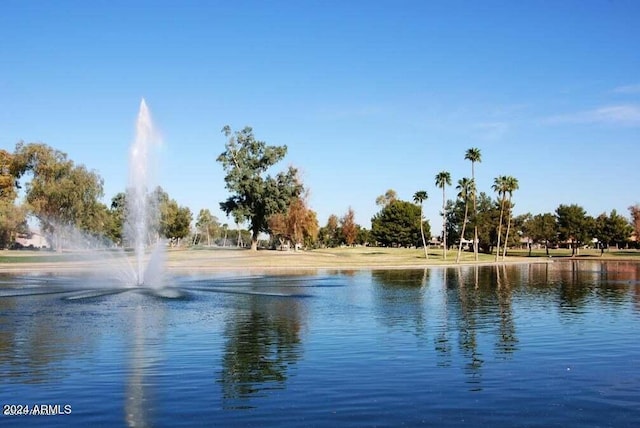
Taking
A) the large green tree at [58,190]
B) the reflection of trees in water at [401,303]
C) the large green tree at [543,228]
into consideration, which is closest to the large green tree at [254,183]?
the large green tree at [58,190]

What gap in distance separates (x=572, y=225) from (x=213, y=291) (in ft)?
418

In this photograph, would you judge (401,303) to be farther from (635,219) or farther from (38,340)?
(635,219)

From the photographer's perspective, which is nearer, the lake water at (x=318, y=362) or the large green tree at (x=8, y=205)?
the lake water at (x=318, y=362)

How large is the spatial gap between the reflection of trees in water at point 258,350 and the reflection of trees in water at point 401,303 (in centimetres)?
443

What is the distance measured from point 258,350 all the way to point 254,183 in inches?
3192

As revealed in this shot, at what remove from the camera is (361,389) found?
49.5 feet

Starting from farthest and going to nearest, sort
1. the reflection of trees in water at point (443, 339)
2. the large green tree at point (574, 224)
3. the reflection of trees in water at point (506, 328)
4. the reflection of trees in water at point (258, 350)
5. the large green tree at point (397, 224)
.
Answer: the large green tree at point (397, 224) → the large green tree at point (574, 224) → the reflection of trees in water at point (506, 328) → the reflection of trees in water at point (443, 339) → the reflection of trees in water at point (258, 350)

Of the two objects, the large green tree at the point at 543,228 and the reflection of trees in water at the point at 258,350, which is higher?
the large green tree at the point at 543,228

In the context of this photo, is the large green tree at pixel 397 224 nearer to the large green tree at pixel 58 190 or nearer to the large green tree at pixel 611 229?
the large green tree at pixel 611 229

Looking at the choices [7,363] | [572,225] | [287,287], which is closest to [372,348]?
[7,363]

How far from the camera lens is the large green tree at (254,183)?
Result: 100 m

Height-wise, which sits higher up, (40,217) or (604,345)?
(40,217)

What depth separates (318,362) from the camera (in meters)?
18.3

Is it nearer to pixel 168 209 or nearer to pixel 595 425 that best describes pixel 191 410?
pixel 595 425
